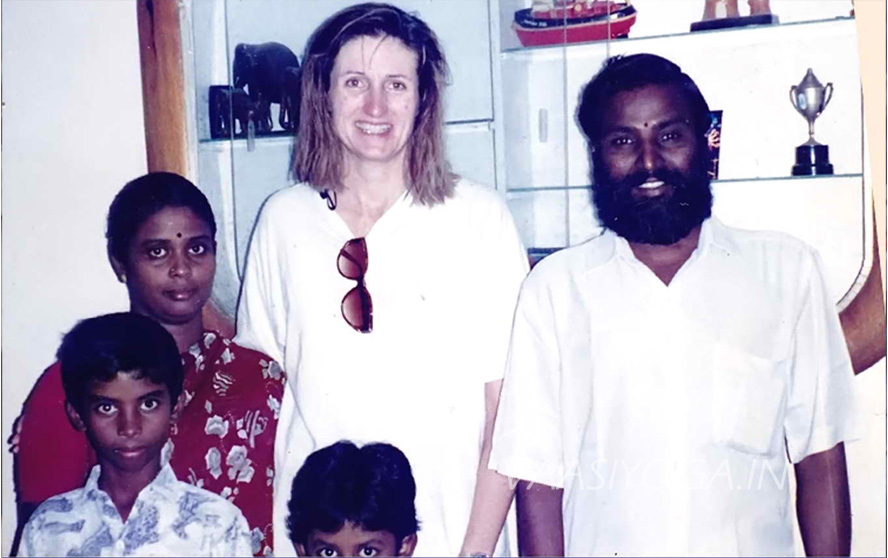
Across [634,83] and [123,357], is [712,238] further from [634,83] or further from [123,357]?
[123,357]

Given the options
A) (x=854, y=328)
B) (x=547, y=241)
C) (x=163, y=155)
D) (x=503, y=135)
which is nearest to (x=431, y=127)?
(x=503, y=135)

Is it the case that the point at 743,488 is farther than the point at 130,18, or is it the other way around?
the point at 130,18

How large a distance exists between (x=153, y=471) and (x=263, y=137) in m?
0.43

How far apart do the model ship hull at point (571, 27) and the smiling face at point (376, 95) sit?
14cm

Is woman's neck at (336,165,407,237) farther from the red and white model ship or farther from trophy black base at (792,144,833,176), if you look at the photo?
trophy black base at (792,144,833,176)

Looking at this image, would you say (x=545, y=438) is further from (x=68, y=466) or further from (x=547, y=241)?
(x=68, y=466)

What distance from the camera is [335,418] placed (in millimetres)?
1055

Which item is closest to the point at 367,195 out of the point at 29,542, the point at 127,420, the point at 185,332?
the point at 185,332

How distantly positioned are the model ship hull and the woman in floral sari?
0.44 m

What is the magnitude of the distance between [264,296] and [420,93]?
12.2 inches

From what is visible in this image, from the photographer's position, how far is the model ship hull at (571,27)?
40.5 inches

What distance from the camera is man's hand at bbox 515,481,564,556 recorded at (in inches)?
41.0

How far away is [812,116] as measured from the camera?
0.99 meters

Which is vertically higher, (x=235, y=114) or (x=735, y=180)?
(x=235, y=114)
